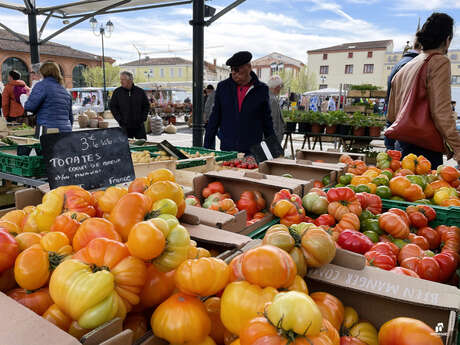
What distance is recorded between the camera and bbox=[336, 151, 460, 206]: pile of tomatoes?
8.88 feet

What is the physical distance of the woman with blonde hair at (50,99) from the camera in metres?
4.95

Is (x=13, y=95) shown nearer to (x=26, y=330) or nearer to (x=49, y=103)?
(x=49, y=103)

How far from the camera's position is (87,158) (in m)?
2.09

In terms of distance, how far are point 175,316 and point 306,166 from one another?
2387mm

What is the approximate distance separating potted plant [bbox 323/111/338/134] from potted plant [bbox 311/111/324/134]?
0.12m

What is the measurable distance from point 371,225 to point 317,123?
21.3 feet

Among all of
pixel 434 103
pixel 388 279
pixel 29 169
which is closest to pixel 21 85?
pixel 29 169

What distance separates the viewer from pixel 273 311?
2.60 feet

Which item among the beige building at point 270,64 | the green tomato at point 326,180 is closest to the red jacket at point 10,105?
the green tomato at point 326,180

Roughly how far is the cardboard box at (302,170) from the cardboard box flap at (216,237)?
1.65 meters

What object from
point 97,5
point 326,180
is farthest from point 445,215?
point 97,5

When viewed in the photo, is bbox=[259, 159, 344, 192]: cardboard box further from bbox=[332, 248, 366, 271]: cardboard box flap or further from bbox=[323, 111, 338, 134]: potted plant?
bbox=[323, 111, 338, 134]: potted plant

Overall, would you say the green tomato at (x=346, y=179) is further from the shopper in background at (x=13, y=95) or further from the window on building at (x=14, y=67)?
the window on building at (x=14, y=67)

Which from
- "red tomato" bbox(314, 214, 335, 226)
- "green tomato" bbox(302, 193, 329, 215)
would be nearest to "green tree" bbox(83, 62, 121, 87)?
"green tomato" bbox(302, 193, 329, 215)
